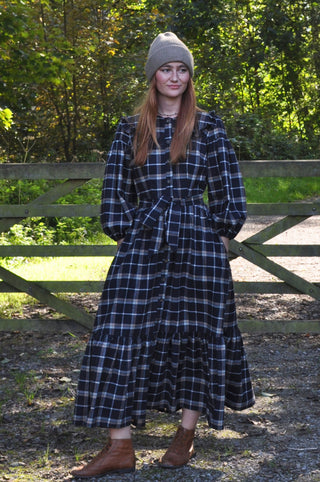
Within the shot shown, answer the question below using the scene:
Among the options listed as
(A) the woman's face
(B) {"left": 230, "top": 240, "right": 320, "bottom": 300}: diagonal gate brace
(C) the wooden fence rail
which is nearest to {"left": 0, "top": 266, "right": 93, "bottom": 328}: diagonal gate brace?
(C) the wooden fence rail

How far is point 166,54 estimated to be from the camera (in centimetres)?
347

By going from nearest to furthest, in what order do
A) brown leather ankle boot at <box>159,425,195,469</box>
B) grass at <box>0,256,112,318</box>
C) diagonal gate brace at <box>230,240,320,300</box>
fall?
1. brown leather ankle boot at <box>159,425,195,469</box>
2. diagonal gate brace at <box>230,240,320,300</box>
3. grass at <box>0,256,112,318</box>

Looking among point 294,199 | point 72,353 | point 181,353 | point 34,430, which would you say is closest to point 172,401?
point 181,353

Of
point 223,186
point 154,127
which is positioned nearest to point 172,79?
point 154,127

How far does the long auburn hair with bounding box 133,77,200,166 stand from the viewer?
3.45 metres

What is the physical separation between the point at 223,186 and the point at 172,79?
1.78 ft

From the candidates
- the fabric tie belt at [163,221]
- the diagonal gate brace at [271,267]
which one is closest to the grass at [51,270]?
the diagonal gate brace at [271,267]

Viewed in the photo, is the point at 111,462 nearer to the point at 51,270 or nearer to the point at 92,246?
the point at 92,246

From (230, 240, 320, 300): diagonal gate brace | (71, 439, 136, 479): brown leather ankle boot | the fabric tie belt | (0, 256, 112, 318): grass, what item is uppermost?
the fabric tie belt

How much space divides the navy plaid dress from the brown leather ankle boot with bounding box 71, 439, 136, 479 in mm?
123

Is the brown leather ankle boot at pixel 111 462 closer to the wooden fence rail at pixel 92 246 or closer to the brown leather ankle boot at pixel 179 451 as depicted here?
the brown leather ankle boot at pixel 179 451

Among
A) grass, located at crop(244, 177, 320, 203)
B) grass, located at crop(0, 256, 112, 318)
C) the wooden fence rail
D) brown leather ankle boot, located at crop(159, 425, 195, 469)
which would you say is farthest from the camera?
grass, located at crop(244, 177, 320, 203)

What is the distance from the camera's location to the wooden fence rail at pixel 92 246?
481 centimetres

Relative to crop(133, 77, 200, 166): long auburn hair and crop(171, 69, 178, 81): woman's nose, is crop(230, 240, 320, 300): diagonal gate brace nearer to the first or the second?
crop(133, 77, 200, 166): long auburn hair
